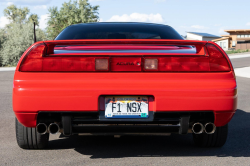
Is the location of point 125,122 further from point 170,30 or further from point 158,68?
point 170,30

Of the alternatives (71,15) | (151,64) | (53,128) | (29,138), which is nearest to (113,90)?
(151,64)

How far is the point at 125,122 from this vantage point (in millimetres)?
3195

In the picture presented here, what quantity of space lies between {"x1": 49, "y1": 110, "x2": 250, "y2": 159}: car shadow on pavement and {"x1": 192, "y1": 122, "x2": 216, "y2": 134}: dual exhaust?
51 cm

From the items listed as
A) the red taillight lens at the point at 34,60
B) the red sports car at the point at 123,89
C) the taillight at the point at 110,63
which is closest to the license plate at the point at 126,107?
the red sports car at the point at 123,89

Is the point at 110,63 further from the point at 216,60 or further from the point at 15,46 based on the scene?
the point at 15,46

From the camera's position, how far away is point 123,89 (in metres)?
3.14

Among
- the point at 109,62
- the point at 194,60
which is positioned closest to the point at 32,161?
the point at 109,62

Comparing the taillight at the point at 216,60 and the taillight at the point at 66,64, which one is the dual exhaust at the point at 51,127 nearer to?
the taillight at the point at 66,64

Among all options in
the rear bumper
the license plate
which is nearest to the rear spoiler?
the rear bumper

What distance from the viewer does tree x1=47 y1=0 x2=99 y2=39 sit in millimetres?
64000

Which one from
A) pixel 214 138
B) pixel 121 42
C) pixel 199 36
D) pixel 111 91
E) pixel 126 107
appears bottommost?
pixel 199 36

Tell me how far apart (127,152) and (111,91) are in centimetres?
95

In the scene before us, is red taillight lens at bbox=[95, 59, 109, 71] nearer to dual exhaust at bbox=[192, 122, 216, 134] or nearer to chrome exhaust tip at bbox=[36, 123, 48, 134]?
chrome exhaust tip at bbox=[36, 123, 48, 134]

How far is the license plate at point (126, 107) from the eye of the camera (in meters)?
3.17
